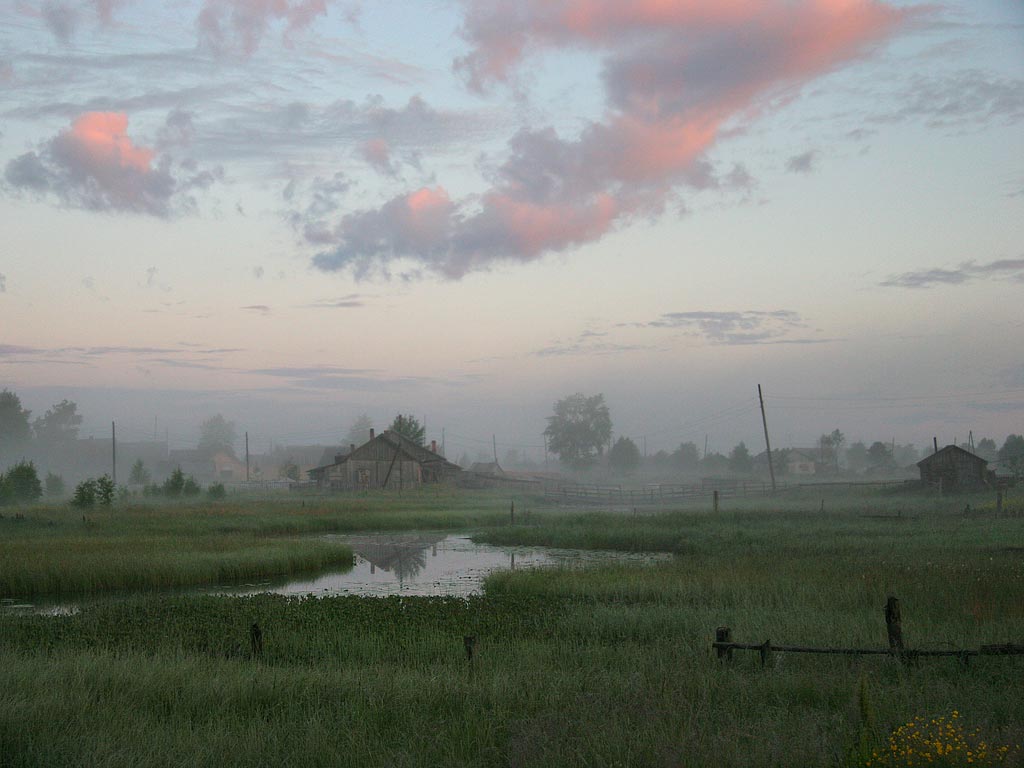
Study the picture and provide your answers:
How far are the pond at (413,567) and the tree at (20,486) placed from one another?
26.7 meters

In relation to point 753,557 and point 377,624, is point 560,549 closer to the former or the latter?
point 753,557

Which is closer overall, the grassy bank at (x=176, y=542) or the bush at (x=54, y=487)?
the grassy bank at (x=176, y=542)

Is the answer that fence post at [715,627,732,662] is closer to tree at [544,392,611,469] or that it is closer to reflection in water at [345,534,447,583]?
reflection in water at [345,534,447,583]

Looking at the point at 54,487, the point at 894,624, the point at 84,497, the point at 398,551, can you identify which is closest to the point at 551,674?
the point at 894,624

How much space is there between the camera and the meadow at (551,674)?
792 cm

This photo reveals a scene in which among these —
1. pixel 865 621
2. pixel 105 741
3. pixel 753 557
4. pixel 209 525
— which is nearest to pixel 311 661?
pixel 105 741

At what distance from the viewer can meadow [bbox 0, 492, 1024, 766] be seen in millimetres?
7922

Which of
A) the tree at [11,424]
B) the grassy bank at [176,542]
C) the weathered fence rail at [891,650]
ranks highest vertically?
the tree at [11,424]

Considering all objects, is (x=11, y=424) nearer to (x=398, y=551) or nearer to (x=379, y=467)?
(x=379, y=467)

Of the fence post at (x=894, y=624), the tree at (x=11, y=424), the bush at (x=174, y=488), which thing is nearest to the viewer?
the fence post at (x=894, y=624)

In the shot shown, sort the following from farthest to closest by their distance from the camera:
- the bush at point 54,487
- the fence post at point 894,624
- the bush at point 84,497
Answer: the bush at point 54,487 < the bush at point 84,497 < the fence post at point 894,624

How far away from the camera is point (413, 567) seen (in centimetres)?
3044

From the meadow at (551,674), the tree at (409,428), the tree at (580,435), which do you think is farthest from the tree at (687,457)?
the meadow at (551,674)

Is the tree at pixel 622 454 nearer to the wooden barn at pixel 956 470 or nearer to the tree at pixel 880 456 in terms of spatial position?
the tree at pixel 880 456
